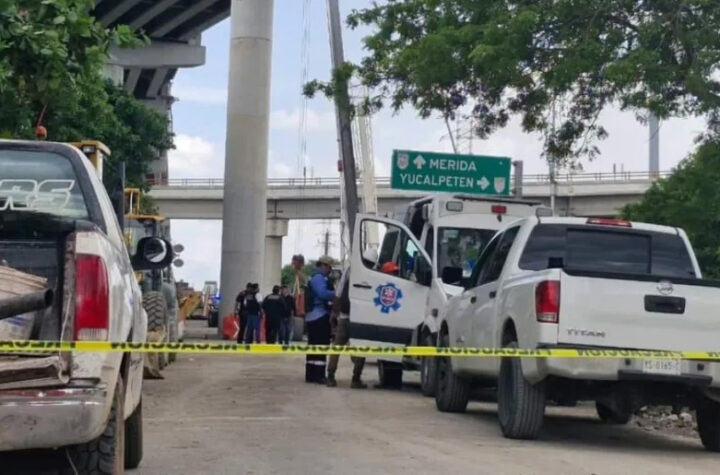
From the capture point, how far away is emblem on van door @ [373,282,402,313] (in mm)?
17297

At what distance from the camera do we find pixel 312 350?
8305mm

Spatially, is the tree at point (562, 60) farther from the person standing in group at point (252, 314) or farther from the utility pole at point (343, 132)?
the person standing in group at point (252, 314)

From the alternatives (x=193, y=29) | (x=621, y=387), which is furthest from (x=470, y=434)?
(x=193, y=29)

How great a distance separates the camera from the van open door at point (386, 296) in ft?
56.4

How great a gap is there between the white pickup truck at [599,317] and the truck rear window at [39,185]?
4557 millimetres

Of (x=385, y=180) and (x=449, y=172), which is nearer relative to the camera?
(x=449, y=172)

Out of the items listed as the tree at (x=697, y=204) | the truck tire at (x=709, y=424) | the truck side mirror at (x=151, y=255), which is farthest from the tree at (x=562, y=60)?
the truck side mirror at (x=151, y=255)

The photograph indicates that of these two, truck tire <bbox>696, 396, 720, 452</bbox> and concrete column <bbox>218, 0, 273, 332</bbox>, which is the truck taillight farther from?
concrete column <bbox>218, 0, 273, 332</bbox>

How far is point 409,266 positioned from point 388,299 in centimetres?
58

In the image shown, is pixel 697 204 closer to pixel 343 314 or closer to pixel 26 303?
pixel 343 314

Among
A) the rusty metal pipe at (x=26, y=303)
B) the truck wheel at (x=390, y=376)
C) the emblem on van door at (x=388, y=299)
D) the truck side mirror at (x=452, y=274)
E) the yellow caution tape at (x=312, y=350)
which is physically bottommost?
the truck wheel at (x=390, y=376)

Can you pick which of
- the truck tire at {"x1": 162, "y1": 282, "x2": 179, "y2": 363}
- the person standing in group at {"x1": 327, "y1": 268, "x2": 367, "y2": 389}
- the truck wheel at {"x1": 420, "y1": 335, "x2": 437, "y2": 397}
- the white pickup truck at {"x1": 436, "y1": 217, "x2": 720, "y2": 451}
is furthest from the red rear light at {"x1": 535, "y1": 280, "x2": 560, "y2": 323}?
the truck tire at {"x1": 162, "y1": 282, "x2": 179, "y2": 363}

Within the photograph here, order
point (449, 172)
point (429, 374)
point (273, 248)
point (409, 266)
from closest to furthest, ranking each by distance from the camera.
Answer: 1. point (429, 374)
2. point (409, 266)
3. point (449, 172)
4. point (273, 248)

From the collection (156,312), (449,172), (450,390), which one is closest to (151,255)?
(450,390)
